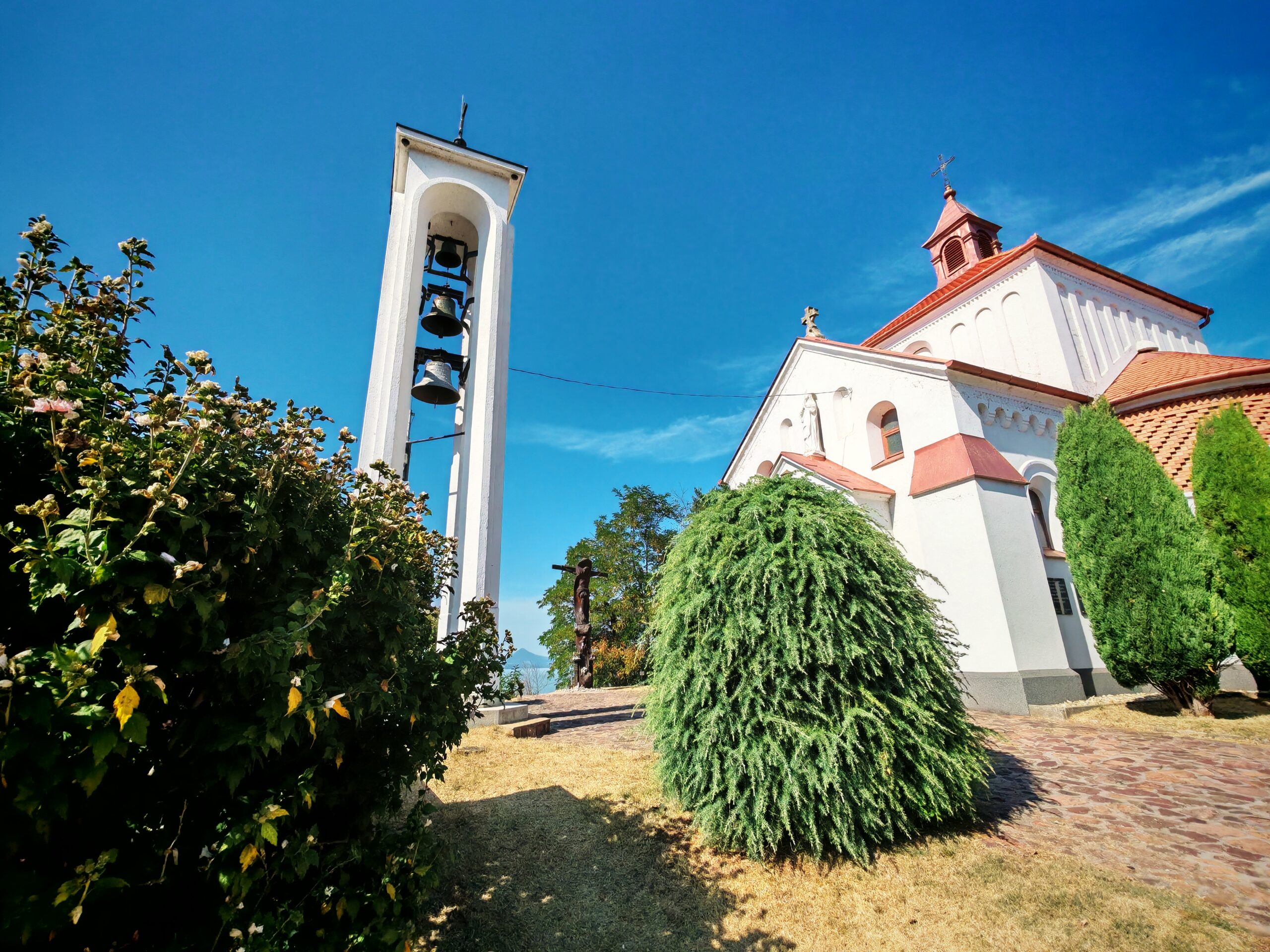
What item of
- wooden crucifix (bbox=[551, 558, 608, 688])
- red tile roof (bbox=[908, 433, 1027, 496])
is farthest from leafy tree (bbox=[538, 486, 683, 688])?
red tile roof (bbox=[908, 433, 1027, 496])

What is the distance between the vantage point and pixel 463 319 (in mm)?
9000

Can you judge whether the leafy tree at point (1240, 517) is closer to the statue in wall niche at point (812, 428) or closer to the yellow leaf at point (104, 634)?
the statue in wall niche at point (812, 428)

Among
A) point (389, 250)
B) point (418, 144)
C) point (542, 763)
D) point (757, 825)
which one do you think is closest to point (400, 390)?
point (389, 250)

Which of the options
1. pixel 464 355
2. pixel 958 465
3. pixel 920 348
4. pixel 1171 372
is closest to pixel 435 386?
pixel 464 355

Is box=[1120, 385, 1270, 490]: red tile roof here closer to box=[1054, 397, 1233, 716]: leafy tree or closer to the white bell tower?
box=[1054, 397, 1233, 716]: leafy tree

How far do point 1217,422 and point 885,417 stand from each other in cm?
577

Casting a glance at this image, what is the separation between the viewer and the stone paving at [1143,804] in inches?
142

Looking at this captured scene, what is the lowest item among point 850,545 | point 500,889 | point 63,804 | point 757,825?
point 500,889

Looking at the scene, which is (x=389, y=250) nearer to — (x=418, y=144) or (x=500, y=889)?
(x=418, y=144)

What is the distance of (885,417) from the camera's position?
1337 cm

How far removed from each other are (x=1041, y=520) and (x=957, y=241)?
15291mm

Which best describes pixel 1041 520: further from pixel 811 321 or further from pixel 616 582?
pixel 616 582

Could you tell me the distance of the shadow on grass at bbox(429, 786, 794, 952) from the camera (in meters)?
3.17

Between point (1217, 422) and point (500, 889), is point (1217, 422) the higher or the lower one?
the higher one
